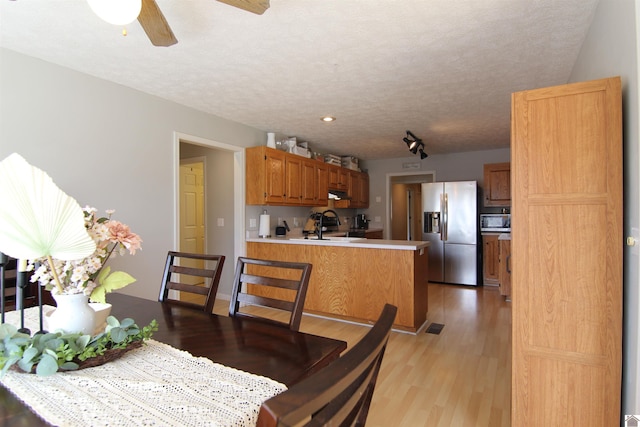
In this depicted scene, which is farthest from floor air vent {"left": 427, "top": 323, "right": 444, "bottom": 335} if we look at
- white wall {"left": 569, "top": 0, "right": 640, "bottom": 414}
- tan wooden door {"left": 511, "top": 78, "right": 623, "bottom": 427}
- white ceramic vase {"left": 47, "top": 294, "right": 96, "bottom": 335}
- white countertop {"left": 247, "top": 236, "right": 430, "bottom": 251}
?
white ceramic vase {"left": 47, "top": 294, "right": 96, "bottom": 335}

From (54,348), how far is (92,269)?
24 centimetres

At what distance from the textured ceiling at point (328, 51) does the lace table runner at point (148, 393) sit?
1.82m

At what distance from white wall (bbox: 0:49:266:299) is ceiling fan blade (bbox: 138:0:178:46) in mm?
1409

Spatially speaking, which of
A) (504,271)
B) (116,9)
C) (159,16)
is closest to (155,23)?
(159,16)

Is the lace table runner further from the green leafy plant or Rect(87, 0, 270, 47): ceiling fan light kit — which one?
Rect(87, 0, 270, 47): ceiling fan light kit

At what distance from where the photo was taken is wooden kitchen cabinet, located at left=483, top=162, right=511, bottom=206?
5.41m

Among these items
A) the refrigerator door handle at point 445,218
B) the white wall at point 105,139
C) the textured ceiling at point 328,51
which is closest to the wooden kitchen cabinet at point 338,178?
the refrigerator door handle at point 445,218

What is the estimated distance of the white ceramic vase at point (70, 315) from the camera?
1.04 m

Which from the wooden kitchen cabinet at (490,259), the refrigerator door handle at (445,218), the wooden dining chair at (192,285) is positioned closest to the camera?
the wooden dining chair at (192,285)

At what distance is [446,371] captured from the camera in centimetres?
250

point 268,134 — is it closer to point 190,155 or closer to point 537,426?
point 190,155

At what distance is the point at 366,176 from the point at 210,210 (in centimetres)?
345

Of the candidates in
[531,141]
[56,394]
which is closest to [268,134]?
[531,141]

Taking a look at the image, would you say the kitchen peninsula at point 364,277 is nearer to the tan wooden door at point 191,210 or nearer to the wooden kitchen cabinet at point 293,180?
the wooden kitchen cabinet at point 293,180
